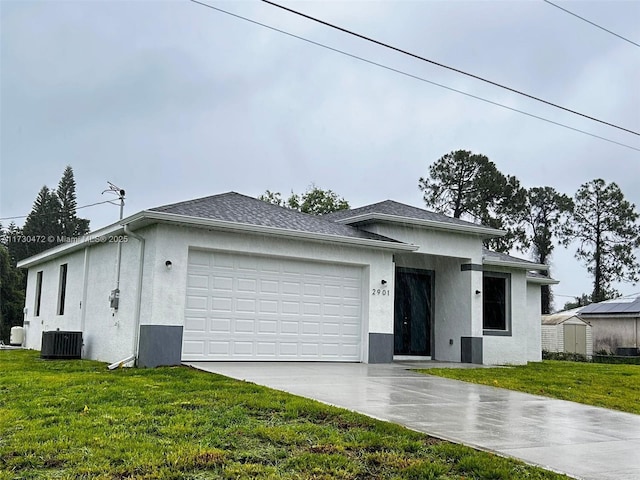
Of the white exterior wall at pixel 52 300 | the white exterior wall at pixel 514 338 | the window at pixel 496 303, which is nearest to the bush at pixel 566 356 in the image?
the white exterior wall at pixel 514 338

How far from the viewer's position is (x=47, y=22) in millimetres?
13391

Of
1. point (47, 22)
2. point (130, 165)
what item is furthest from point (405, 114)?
point (130, 165)

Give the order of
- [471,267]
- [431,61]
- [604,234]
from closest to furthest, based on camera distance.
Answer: [431,61] < [471,267] < [604,234]

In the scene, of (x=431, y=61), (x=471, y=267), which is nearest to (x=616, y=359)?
(x=471, y=267)

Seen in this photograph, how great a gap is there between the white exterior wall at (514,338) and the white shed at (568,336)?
1194cm

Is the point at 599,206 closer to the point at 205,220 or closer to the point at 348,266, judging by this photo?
the point at 348,266

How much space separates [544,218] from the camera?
1804 inches

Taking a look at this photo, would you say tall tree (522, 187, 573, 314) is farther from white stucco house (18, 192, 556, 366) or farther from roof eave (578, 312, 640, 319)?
white stucco house (18, 192, 556, 366)

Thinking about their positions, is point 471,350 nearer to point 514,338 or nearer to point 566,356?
point 514,338

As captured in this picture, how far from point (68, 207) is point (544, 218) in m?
38.4

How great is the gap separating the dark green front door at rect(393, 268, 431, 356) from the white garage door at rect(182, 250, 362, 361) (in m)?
3.05

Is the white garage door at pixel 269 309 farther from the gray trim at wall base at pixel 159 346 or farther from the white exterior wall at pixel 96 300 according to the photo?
the white exterior wall at pixel 96 300

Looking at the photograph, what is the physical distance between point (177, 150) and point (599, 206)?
34517 millimetres

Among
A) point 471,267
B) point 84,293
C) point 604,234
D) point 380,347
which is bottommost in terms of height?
point 380,347
